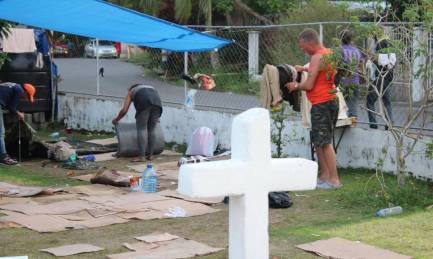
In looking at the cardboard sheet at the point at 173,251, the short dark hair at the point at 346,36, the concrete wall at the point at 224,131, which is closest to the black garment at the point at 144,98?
the concrete wall at the point at 224,131

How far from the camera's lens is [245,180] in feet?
13.3

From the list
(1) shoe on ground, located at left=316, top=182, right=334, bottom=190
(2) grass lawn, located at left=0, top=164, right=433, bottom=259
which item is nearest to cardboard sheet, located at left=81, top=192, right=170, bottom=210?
(2) grass lawn, located at left=0, top=164, right=433, bottom=259

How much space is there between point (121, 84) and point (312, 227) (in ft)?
34.9

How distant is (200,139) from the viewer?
40.3 ft

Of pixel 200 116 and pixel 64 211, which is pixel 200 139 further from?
pixel 64 211

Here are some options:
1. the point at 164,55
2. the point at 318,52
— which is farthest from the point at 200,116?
the point at 318,52

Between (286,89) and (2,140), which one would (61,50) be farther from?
(286,89)

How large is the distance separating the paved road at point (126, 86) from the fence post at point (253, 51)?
21.8 inches

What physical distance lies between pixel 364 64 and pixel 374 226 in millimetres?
2421

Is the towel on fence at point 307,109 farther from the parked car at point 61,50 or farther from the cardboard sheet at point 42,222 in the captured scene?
the parked car at point 61,50

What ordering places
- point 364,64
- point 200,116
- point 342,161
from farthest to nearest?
point 200,116
point 342,161
point 364,64

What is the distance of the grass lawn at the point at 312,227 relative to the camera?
6781 millimetres

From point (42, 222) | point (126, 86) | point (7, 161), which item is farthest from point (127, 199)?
point (126, 86)

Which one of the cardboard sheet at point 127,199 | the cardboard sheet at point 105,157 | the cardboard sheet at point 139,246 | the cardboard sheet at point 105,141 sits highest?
the cardboard sheet at point 105,141
